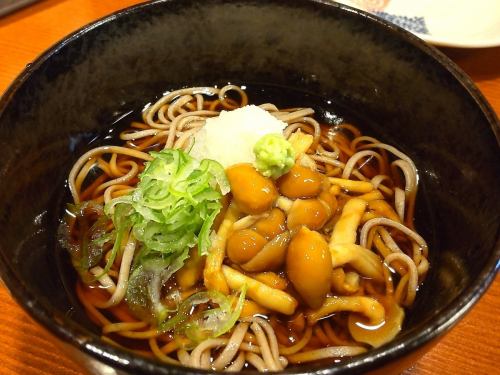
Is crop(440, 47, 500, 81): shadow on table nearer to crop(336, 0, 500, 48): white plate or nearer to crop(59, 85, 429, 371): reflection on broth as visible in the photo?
crop(336, 0, 500, 48): white plate

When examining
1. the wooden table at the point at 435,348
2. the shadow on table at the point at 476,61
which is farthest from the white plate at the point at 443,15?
the wooden table at the point at 435,348

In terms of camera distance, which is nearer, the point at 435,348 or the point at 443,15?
the point at 435,348

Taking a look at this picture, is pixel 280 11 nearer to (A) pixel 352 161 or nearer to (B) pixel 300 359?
(A) pixel 352 161

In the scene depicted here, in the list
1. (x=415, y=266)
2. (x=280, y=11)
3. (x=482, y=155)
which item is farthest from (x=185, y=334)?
(x=280, y=11)

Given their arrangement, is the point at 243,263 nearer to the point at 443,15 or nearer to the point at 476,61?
the point at 476,61

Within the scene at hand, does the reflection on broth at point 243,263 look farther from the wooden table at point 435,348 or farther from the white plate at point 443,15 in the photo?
the white plate at point 443,15

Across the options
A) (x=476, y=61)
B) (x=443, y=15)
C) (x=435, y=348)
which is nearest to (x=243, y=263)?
(x=435, y=348)
